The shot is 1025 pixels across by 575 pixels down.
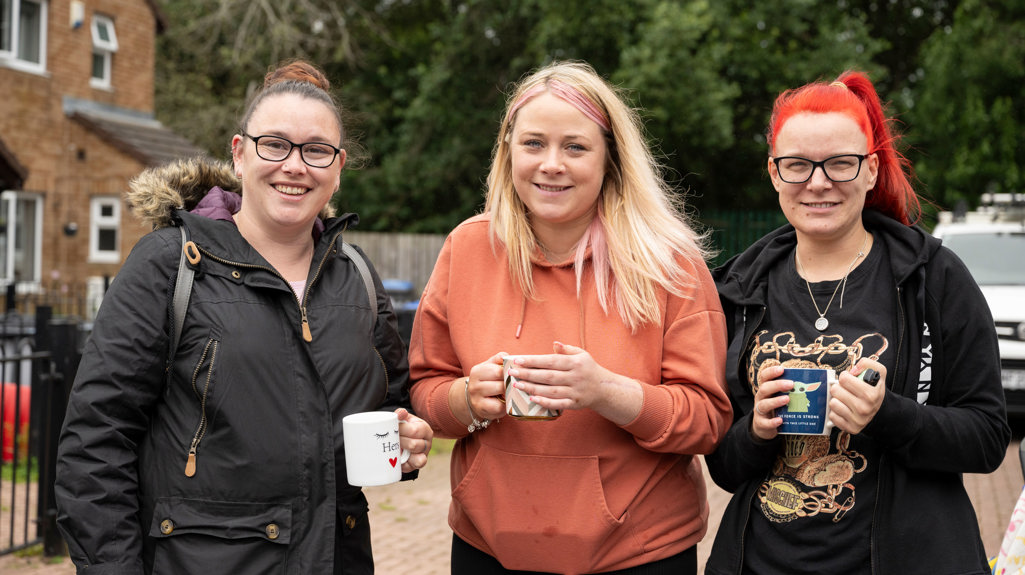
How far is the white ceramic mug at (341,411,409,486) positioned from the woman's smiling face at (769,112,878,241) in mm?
1200

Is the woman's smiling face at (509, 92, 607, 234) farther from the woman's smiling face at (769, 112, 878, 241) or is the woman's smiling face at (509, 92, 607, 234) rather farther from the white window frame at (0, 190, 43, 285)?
the white window frame at (0, 190, 43, 285)

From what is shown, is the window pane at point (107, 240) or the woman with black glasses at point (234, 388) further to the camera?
the window pane at point (107, 240)

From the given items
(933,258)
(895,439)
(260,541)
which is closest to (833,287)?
(933,258)

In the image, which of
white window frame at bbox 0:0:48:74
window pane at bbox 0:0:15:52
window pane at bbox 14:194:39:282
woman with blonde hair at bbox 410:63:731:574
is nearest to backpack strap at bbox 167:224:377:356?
woman with blonde hair at bbox 410:63:731:574

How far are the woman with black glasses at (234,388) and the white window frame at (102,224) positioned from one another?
18.2 metres

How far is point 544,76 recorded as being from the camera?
259 centimetres

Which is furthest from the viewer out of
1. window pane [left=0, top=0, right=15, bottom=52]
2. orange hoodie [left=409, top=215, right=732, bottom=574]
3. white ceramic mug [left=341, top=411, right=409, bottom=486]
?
window pane [left=0, top=0, right=15, bottom=52]

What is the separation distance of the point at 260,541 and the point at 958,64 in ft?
61.1

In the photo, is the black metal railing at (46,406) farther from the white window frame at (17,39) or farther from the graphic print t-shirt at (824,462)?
the white window frame at (17,39)

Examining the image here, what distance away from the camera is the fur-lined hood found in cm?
255

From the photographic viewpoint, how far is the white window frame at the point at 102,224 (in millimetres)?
19266

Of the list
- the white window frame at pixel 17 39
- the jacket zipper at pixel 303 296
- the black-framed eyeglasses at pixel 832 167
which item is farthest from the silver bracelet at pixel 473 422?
the white window frame at pixel 17 39

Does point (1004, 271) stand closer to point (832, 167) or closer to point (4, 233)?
point (832, 167)

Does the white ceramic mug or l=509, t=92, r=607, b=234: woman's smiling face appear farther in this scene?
l=509, t=92, r=607, b=234: woman's smiling face
